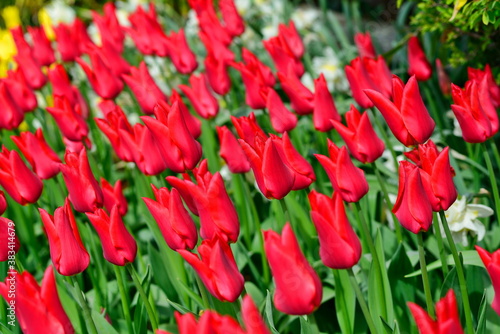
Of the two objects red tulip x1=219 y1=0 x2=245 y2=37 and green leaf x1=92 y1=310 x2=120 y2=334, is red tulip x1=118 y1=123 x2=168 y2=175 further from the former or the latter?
red tulip x1=219 y1=0 x2=245 y2=37

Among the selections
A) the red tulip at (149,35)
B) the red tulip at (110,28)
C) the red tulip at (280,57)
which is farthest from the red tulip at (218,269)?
the red tulip at (110,28)

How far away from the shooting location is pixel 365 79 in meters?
2.35

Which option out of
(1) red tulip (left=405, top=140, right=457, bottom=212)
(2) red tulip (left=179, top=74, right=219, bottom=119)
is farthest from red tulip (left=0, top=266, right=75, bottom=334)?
(2) red tulip (left=179, top=74, right=219, bottom=119)

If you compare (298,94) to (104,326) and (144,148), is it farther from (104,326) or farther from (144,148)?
(104,326)

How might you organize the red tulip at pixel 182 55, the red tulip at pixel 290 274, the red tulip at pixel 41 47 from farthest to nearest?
the red tulip at pixel 41 47
the red tulip at pixel 182 55
the red tulip at pixel 290 274

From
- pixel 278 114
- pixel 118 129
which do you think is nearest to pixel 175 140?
pixel 118 129

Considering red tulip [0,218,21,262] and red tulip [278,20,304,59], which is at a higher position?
red tulip [0,218,21,262]

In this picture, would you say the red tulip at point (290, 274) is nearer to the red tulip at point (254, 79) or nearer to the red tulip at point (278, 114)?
the red tulip at point (278, 114)

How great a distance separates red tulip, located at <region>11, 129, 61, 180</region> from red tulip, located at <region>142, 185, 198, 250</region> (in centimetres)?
71

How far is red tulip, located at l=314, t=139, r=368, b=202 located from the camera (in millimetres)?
1735

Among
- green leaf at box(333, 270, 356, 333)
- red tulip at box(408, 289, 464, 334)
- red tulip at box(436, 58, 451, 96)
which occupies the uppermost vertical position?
red tulip at box(408, 289, 464, 334)

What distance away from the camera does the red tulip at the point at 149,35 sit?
10.7 ft

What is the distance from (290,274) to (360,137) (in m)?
0.64

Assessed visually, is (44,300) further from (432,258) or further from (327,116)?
(432,258)
